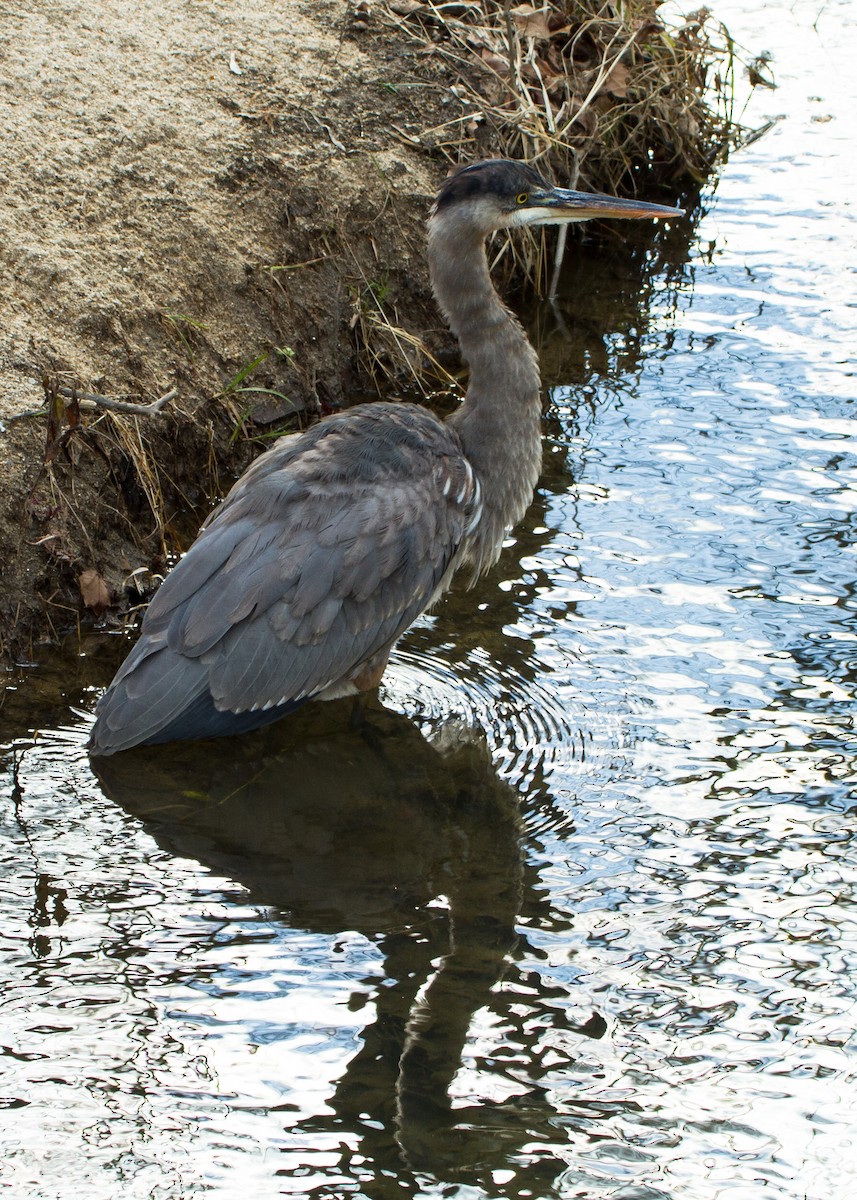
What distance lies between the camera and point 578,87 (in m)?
7.97

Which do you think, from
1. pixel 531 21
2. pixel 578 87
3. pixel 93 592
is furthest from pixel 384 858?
pixel 531 21

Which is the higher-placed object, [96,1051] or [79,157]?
[79,157]

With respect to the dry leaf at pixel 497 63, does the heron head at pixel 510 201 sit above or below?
below

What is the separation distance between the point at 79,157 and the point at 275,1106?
4.55 meters

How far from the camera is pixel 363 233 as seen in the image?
706 centimetres

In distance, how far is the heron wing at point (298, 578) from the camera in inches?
185

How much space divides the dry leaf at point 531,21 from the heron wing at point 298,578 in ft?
12.5

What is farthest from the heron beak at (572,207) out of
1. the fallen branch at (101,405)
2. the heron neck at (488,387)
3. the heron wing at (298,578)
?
the fallen branch at (101,405)

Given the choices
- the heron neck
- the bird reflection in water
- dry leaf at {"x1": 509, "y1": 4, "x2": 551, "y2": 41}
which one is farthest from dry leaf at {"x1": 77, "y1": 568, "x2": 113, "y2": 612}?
dry leaf at {"x1": 509, "y1": 4, "x2": 551, "y2": 41}

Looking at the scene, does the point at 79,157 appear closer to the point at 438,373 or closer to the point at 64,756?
the point at 438,373

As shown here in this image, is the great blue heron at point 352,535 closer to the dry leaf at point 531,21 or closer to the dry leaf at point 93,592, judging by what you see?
the dry leaf at point 93,592

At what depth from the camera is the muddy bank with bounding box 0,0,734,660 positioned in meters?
5.56

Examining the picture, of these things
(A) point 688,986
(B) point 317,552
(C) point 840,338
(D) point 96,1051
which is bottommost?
(D) point 96,1051

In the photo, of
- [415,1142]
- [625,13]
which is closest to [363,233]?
[625,13]
